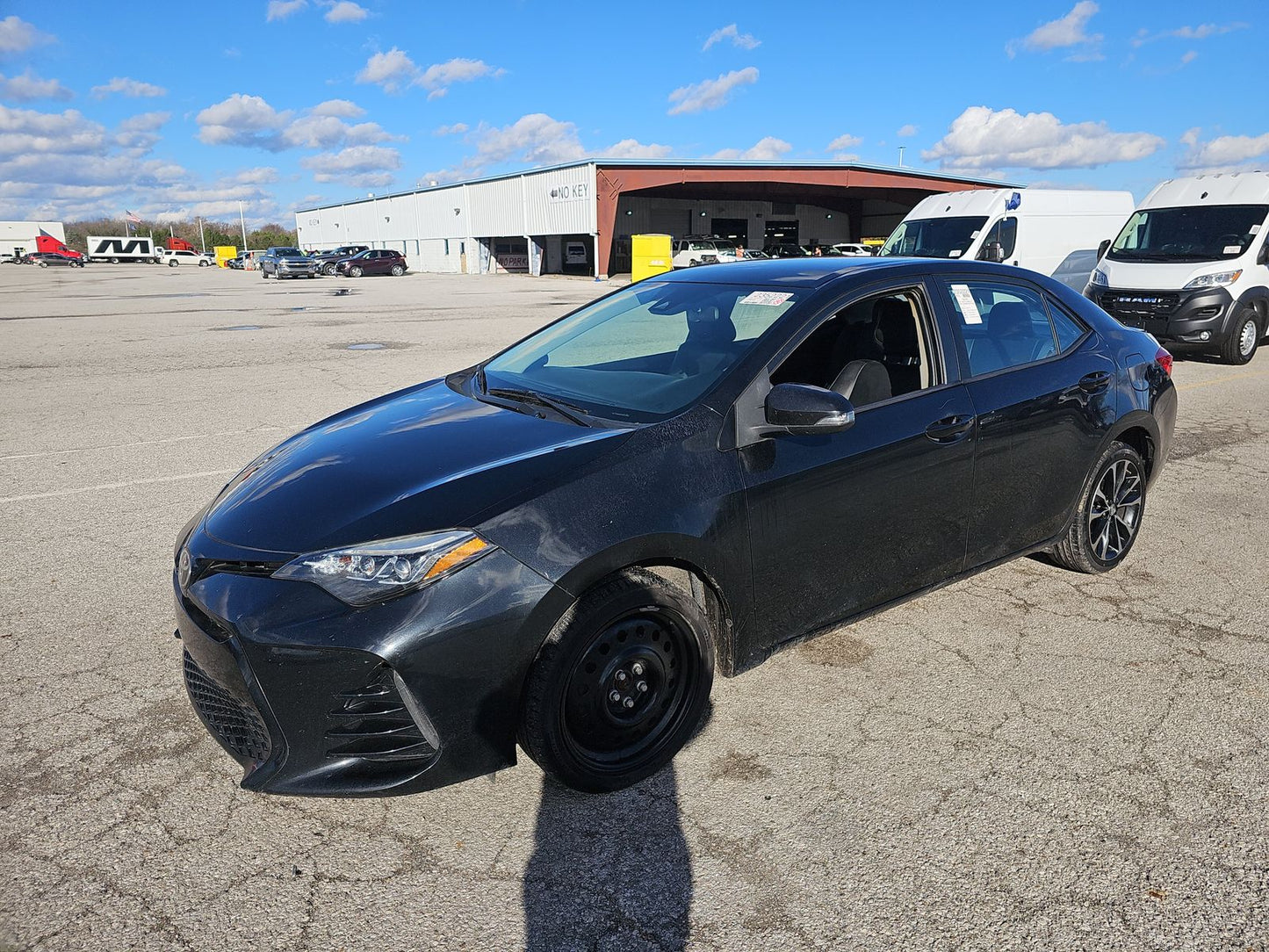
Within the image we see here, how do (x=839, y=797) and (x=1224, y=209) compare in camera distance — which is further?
(x=1224, y=209)

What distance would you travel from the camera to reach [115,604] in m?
4.20

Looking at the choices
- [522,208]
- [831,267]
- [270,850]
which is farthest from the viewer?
[522,208]

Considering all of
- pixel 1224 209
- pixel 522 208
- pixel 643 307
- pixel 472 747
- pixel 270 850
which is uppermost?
pixel 522 208

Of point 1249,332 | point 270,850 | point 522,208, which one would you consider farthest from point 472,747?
point 522,208

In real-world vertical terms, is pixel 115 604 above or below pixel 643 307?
below

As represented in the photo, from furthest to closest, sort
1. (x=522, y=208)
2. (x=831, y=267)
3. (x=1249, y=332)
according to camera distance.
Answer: (x=522, y=208)
(x=1249, y=332)
(x=831, y=267)

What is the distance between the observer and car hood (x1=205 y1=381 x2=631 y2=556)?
2.54m

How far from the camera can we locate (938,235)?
52.6 ft

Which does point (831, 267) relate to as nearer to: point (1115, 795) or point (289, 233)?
point (1115, 795)

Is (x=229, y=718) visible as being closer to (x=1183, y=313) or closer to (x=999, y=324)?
(x=999, y=324)

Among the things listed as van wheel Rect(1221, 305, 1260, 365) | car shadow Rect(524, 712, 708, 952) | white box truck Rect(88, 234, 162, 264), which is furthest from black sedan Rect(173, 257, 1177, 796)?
white box truck Rect(88, 234, 162, 264)

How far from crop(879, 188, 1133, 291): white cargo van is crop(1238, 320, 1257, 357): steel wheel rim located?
363 centimetres

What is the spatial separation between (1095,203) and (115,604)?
63.0ft

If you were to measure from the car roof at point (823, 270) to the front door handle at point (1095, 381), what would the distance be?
0.55 meters
